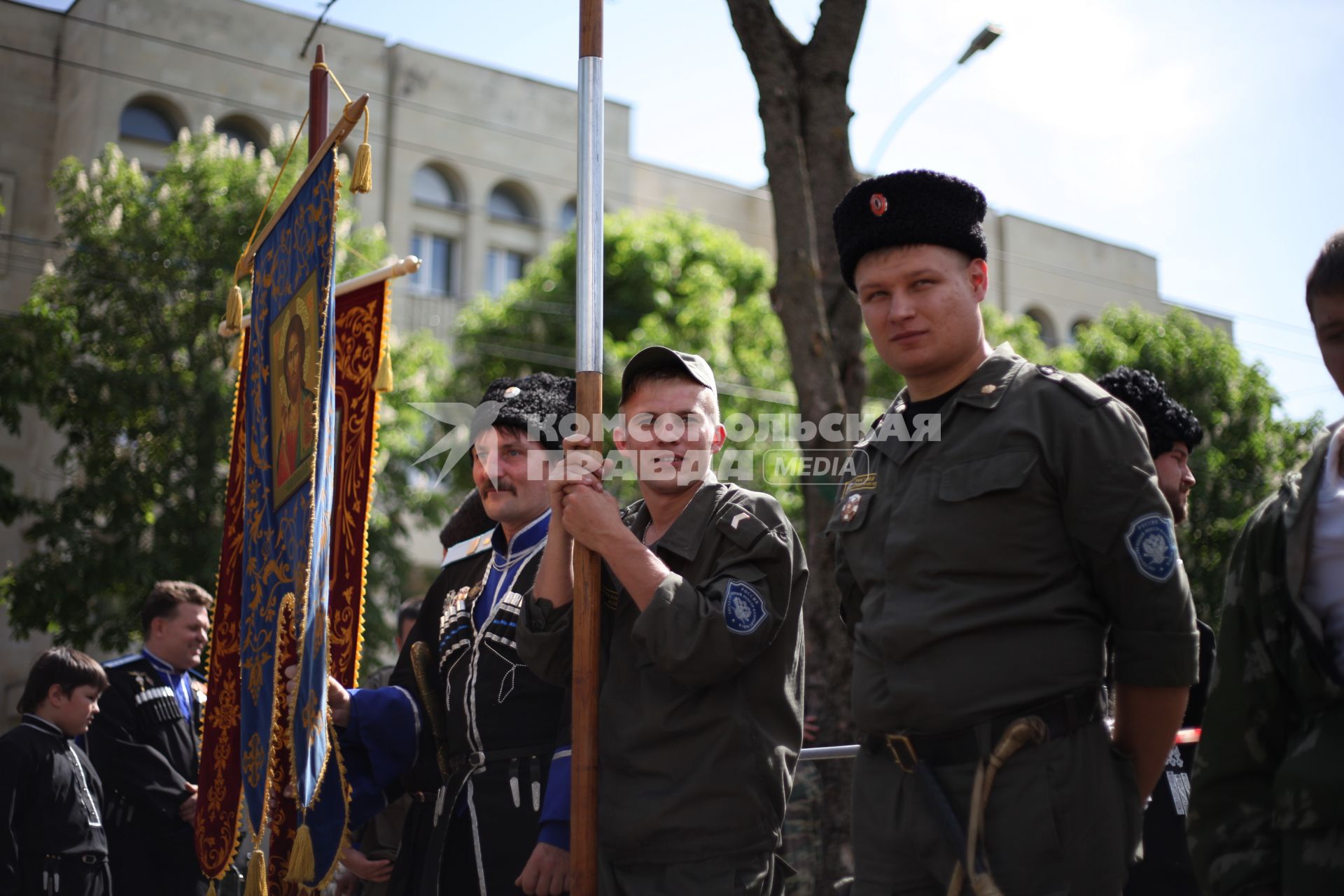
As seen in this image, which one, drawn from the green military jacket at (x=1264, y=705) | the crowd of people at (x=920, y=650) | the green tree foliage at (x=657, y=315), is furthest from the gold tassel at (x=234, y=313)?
the green tree foliage at (x=657, y=315)

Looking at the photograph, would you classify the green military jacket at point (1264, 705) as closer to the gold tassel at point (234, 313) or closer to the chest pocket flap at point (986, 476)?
the chest pocket flap at point (986, 476)

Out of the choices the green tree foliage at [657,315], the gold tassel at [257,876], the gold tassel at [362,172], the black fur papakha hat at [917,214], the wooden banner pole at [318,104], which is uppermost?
the green tree foliage at [657,315]

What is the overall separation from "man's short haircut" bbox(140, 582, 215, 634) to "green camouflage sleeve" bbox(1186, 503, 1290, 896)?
19.4 feet

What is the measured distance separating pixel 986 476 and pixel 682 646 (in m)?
0.78

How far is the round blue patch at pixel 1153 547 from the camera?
2451 millimetres

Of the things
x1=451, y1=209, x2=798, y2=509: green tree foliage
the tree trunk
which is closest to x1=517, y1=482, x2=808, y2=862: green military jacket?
the tree trunk

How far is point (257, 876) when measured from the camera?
4359 mm

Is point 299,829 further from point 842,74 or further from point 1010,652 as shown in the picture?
point 842,74

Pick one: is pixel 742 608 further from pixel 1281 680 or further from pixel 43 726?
pixel 43 726

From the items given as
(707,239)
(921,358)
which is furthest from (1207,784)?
(707,239)

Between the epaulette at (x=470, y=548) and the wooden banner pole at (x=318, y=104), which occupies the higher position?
the wooden banner pole at (x=318, y=104)

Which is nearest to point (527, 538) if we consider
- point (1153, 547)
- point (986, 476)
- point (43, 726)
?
point (986, 476)

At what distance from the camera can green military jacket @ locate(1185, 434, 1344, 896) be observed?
2.17 meters

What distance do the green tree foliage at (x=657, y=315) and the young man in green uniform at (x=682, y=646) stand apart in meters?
17.0
